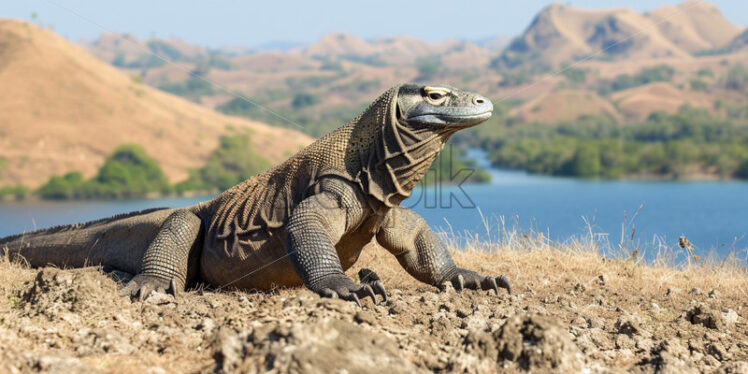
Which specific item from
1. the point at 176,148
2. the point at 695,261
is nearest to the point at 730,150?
the point at 176,148

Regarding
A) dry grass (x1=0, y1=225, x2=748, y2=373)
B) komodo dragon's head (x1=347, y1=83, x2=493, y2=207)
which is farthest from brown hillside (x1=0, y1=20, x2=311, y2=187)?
komodo dragon's head (x1=347, y1=83, x2=493, y2=207)

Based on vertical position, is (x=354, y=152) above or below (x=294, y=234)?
above

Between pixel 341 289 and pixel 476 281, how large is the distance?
1896 millimetres

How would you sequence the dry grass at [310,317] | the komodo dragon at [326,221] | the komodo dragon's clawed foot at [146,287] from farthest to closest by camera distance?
the komodo dragon's clawed foot at [146,287], the komodo dragon at [326,221], the dry grass at [310,317]

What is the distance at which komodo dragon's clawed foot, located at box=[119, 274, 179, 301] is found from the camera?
307 inches

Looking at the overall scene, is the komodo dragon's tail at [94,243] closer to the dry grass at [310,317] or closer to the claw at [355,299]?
the dry grass at [310,317]

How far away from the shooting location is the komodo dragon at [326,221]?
720cm

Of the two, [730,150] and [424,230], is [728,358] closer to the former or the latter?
[424,230]

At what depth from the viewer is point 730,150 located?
298 feet

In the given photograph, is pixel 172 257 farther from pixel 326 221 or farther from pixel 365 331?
pixel 365 331

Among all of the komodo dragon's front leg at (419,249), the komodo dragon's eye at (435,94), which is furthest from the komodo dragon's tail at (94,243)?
the komodo dragon's eye at (435,94)

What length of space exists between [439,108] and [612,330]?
250cm

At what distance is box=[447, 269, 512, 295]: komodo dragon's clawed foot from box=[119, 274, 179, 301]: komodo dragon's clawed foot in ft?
9.35

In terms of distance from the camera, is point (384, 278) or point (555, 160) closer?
point (384, 278)
